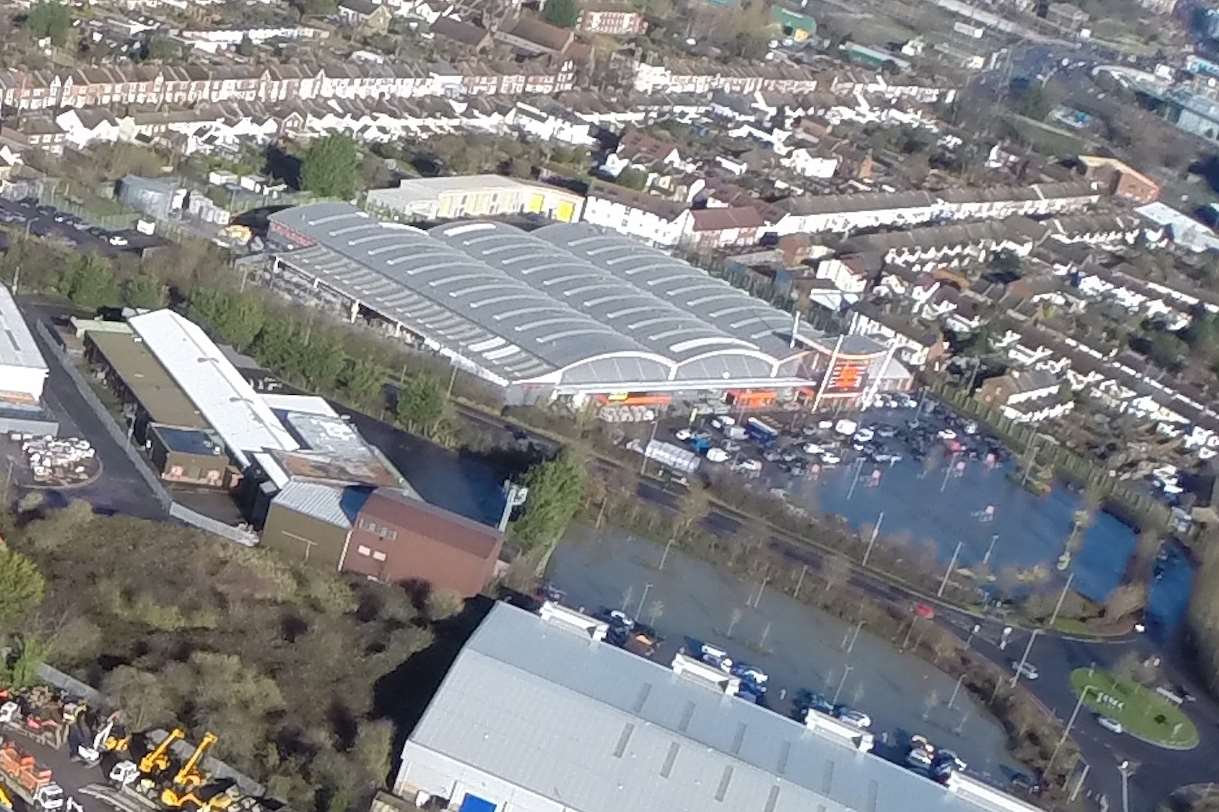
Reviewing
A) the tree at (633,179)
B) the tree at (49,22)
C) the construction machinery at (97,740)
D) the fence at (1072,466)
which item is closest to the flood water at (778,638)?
the construction machinery at (97,740)

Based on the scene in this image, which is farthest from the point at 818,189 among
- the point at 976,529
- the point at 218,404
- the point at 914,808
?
the point at 914,808

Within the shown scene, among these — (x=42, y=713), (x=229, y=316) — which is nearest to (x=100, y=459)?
(x=229, y=316)

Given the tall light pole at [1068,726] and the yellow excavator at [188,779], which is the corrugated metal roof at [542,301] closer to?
the tall light pole at [1068,726]

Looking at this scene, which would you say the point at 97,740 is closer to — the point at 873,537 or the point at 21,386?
the point at 21,386

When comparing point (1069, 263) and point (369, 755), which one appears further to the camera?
point (1069, 263)

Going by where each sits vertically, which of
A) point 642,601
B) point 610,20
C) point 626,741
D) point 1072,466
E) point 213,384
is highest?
point 610,20

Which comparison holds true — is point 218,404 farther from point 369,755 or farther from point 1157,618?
point 1157,618

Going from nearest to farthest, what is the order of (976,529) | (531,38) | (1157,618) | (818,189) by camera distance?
(1157,618), (976,529), (818,189), (531,38)
